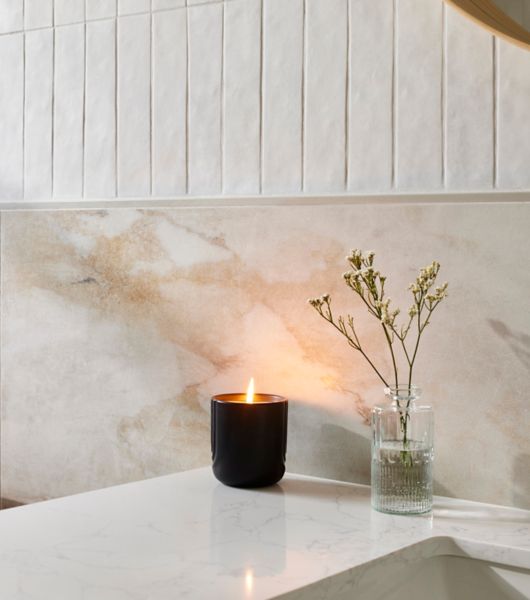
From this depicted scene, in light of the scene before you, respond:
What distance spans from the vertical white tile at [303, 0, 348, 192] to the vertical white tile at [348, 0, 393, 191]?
1 centimetres

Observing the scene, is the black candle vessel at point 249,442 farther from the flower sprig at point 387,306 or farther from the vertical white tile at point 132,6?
the vertical white tile at point 132,6

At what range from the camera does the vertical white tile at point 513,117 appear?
43.8 inches

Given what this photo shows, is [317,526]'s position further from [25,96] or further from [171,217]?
[25,96]

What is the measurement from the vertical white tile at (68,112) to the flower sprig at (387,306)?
0.55m

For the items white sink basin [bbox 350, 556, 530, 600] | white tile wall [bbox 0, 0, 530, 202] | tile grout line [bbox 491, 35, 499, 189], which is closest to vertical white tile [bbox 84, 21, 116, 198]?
white tile wall [bbox 0, 0, 530, 202]

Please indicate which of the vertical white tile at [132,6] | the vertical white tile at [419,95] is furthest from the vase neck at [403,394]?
the vertical white tile at [132,6]

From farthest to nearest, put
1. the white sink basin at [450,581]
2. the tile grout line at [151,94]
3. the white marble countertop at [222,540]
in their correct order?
the tile grout line at [151,94], the white sink basin at [450,581], the white marble countertop at [222,540]

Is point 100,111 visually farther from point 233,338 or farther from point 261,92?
point 233,338

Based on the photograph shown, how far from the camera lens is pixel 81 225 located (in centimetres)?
151

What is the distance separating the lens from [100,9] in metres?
1.49

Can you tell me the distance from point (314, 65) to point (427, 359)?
45 centimetres

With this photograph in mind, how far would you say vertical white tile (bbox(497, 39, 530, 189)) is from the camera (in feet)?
3.65

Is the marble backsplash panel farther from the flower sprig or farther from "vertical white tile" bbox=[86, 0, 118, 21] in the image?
"vertical white tile" bbox=[86, 0, 118, 21]

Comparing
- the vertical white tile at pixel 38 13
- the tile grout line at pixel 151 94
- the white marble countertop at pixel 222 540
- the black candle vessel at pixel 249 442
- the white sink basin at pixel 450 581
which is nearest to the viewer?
the white marble countertop at pixel 222 540
